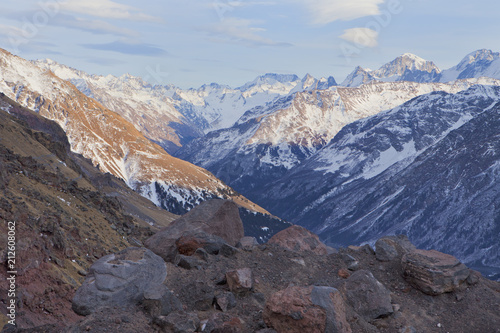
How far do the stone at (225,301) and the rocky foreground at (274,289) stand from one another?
0.16 ft

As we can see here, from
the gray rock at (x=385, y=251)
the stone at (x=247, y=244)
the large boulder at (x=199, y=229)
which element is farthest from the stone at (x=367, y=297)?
the large boulder at (x=199, y=229)

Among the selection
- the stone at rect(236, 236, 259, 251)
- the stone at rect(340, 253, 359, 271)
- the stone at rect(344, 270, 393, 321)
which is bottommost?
the stone at rect(344, 270, 393, 321)

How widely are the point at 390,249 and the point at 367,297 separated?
7.75 metres

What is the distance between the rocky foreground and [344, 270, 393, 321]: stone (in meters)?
0.05

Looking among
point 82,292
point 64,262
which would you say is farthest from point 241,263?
point 64,262

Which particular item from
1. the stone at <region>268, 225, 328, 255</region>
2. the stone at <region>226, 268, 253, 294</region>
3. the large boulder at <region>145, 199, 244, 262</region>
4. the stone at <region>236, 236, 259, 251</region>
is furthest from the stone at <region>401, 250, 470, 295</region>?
the large boulder at <region>145, 199, 244, 262</region>

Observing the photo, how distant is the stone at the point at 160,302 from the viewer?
19.8 m

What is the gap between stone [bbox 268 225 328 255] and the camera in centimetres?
3216

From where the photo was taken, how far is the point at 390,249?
30844 mm

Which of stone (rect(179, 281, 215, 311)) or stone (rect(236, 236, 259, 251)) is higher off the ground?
stone (rect(236, 236, 259, 251))

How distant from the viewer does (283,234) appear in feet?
107

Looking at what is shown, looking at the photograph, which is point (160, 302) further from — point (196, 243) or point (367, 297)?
point (367, 297)

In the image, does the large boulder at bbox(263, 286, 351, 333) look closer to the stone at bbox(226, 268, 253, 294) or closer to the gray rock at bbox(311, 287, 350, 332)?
the gray rock at bbox(311, 287, 350, 332)

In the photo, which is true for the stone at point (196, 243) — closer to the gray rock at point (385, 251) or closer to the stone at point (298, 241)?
the stone at point (298, 241)
